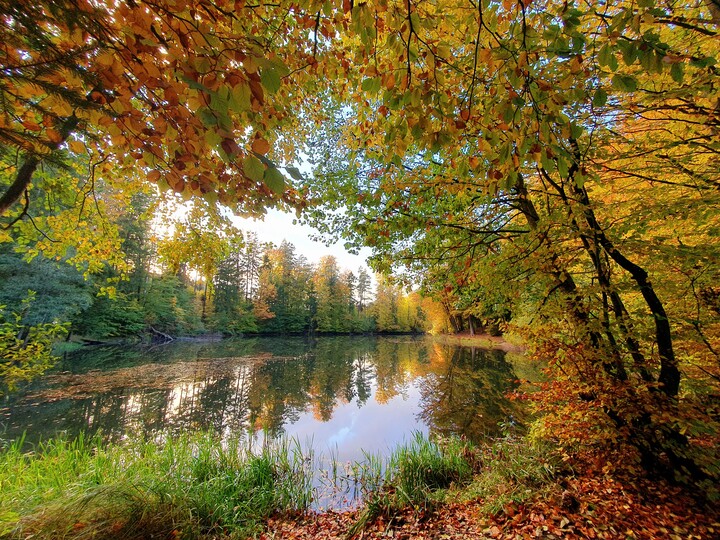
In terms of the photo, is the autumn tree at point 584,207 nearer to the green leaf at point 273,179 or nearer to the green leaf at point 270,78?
the green leaf at point 270,78

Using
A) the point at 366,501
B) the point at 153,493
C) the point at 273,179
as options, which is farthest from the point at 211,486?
the point at 273,179

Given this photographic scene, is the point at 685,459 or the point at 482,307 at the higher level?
the point at 482,307

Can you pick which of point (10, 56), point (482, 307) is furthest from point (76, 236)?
point (482, 307)

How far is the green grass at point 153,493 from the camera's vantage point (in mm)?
2711

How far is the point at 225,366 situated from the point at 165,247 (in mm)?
13653

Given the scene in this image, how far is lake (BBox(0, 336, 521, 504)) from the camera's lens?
751 centimetres

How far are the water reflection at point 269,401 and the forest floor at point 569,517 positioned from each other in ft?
8.87

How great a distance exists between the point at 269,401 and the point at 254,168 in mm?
10815

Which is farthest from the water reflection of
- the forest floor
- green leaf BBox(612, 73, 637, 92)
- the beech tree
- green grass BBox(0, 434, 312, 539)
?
green leaf BBox(612, 73, 637, 92)

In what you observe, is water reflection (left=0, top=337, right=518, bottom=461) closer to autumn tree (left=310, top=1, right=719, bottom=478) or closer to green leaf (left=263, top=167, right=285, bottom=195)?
autumn tree (left=310, top=1, right=719, bottom=478)

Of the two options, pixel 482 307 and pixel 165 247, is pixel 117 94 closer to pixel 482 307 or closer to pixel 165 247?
pixel 165 247

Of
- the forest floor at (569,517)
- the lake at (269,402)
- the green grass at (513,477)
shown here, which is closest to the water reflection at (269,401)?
the lake at (269,402)

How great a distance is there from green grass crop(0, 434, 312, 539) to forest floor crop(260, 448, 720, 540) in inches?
19.0

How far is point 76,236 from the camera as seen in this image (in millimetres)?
4277
